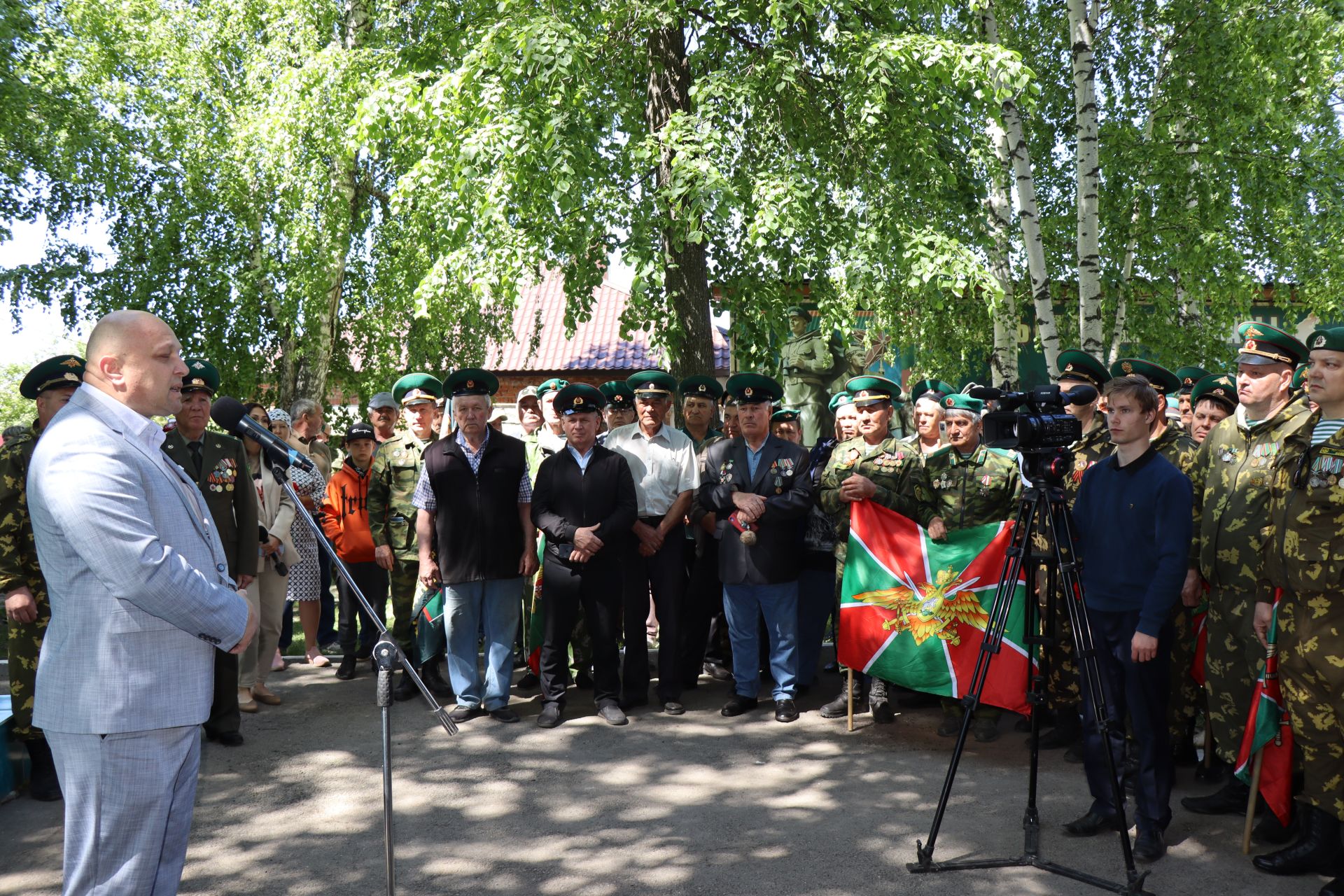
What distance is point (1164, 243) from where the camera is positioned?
43.6ft

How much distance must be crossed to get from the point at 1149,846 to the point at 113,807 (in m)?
3.88

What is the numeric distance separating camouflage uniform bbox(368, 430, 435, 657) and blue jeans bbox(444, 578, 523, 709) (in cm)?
88

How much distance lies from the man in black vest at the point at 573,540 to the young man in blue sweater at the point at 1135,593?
9.55ft

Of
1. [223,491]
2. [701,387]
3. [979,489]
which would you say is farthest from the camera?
[701,387]

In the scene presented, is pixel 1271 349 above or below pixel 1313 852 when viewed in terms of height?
above

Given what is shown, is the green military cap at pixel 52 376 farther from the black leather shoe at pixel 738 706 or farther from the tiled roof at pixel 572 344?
the tiled roof at pixel 572 344

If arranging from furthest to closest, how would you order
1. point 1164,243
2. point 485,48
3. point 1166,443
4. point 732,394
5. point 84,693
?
point 1164,243
point 485,48
point 732,394
point 1166,443
point 84,693

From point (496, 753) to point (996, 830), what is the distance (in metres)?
2.71

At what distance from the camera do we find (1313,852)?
13.8 ft

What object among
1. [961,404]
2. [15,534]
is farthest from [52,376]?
[961,404]

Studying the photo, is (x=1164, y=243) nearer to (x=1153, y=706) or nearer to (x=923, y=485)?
(x=923, y=485)

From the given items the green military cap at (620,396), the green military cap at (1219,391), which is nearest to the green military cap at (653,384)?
the green military cap at (620,396)

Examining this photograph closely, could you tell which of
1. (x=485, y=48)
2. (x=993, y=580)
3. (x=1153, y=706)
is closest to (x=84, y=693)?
(x=1153, y=706)

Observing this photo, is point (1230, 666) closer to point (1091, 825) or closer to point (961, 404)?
point (1091, 825)
